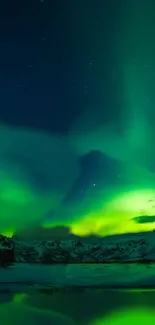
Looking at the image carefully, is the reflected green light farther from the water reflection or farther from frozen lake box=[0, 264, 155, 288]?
frozen lake box=[0, 264, 155, 288]

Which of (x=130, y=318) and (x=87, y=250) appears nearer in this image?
(x=130, y=318)

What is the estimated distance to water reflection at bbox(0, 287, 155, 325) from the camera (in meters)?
2.15

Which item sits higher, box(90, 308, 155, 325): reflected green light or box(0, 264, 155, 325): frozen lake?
box(0, 264, 155, 325): frozen lake

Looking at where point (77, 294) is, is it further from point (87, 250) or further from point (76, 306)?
point (87, 250)

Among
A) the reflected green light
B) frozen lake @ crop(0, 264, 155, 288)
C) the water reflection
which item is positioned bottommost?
the reflected green light

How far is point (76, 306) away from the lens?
86.1 inches

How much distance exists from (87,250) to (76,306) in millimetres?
233

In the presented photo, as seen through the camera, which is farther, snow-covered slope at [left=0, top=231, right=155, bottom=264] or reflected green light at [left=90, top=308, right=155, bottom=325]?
snow-covered slope at [left=0, top=231, right=155, bottom=264]

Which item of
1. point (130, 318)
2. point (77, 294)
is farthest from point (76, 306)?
point (130, 318)

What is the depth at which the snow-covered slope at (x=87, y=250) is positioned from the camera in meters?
2.25

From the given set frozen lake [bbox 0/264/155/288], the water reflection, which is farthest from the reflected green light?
frozen lake [bbox 0/264/155/288]

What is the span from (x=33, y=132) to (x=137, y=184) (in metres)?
0.51

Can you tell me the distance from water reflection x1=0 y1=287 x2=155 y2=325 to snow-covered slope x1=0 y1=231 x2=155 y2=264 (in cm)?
13

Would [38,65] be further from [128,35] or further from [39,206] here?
[39,206]
